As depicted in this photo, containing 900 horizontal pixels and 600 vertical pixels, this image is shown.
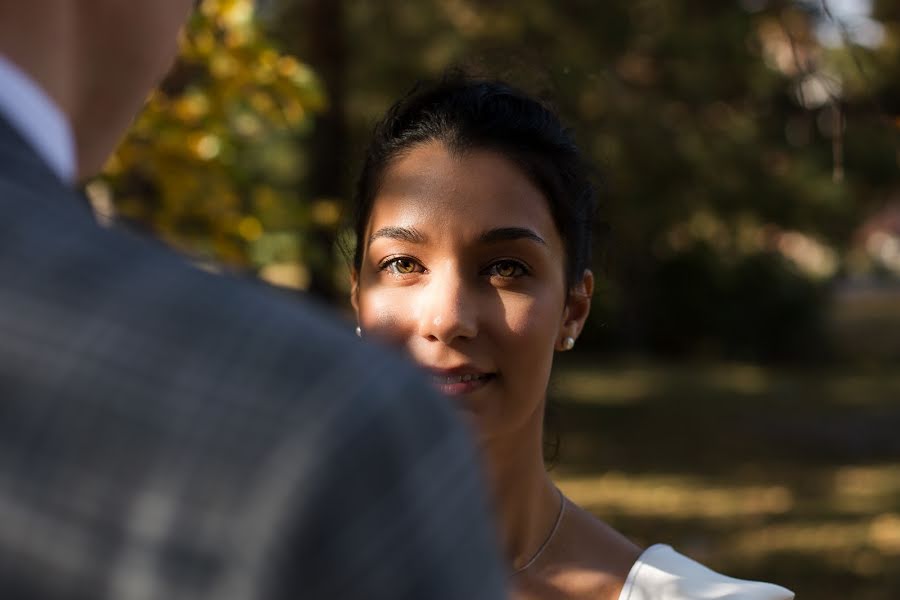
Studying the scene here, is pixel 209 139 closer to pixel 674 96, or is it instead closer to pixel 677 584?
pixel 677 584

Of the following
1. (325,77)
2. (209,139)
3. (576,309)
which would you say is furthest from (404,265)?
(325,77)

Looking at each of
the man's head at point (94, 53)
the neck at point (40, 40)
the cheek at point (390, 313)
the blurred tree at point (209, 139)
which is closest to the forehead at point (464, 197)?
the cheek at point (390, 313)

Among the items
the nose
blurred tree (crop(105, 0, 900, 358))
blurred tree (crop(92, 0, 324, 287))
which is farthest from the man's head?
blurred tree (crop(105, 0, 900, 358))

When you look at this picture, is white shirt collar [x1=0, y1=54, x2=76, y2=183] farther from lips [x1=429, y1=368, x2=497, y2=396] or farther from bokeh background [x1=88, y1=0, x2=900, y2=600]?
bokeh background [x1=88, y1=0, x2=900, y2=600]

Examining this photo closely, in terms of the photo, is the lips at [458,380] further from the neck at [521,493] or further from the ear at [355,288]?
the ear at [355,288]

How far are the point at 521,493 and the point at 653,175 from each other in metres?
7.95

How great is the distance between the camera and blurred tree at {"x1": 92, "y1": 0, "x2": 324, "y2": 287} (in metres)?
4.18

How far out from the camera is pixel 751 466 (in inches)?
417

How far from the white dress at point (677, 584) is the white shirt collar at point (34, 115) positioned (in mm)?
1598

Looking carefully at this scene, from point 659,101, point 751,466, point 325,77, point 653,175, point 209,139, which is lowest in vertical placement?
point 209,139

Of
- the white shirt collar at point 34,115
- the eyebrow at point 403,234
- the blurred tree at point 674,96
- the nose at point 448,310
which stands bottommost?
the white shirt collar at point 34,115

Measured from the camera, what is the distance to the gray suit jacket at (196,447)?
2.09 feet

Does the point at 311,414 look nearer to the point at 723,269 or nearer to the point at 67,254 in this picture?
the point at 67,254

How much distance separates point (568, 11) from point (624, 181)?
4.68 feet
